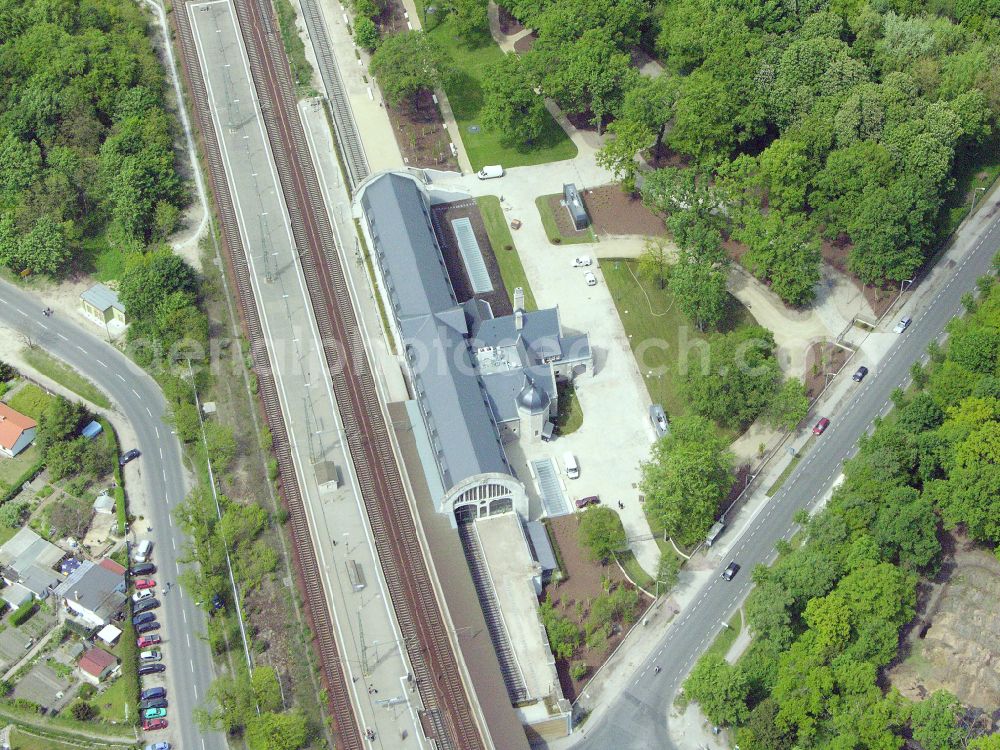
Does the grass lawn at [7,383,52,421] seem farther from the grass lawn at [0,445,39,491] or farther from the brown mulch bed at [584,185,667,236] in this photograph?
the brown mulch bed at [584,185,667,236]

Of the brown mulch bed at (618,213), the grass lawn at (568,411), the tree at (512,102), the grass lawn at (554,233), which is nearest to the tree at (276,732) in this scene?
the grass lawn at (568,411)

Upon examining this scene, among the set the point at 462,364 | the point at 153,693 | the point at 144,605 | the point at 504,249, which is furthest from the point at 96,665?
the point at 504,249

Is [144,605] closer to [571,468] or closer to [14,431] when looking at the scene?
[14,431]

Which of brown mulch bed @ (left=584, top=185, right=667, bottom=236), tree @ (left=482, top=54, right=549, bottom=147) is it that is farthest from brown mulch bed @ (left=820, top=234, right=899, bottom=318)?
tree @ (left=482, top=54, right=549, bottom=147)

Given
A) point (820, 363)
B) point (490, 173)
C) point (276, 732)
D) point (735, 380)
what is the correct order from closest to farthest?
point (276, 732) → point (735, 380) → point (820, 363) → point (490, 173)

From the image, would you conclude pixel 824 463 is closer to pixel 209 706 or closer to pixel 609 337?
pixel 609 337

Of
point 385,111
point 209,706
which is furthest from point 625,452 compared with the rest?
point 385,111

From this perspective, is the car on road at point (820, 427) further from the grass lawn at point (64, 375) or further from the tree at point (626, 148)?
the grass lawn at point (64, 375)
